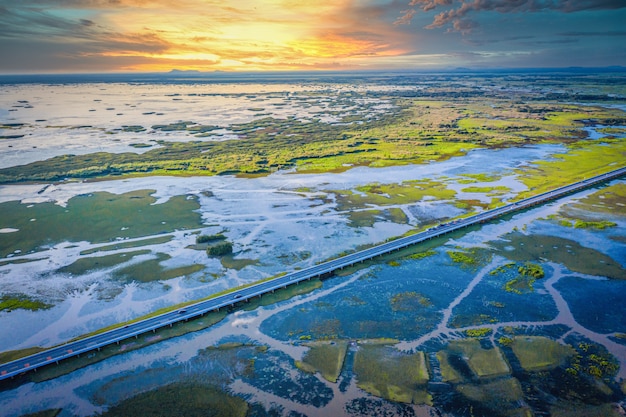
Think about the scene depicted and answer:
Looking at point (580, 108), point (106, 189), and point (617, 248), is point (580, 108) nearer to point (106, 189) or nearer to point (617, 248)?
point (617, 248)

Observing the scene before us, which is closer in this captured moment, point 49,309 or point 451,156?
point 49,309

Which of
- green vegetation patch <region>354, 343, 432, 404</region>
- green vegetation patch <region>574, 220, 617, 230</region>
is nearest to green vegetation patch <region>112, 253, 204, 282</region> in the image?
green vegetation patch <region>354, 343, 432, 404</region>

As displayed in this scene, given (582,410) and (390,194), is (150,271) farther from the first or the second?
(582,410)

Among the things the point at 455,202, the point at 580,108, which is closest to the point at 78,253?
the point at 455,202

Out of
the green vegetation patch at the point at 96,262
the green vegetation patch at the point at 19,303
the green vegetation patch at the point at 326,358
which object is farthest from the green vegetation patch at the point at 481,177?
the green vegetation patch at the point at 19,303

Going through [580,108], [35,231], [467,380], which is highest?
[580,108]

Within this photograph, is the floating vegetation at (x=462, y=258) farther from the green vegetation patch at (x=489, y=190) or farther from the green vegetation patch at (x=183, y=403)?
the green vegetation patch at (x=183, y=403)

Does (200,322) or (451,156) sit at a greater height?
(451,156)
